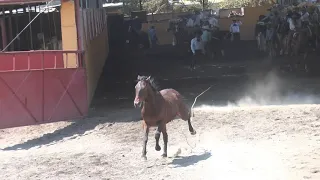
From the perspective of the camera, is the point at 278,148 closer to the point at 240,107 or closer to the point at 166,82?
the point at 240,107

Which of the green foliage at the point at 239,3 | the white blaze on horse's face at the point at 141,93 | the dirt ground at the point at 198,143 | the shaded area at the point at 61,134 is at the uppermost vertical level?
the green foliage at the point at 239,3

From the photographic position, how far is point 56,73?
12.9 metres

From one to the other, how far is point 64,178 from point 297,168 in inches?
142

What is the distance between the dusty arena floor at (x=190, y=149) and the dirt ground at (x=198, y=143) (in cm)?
2

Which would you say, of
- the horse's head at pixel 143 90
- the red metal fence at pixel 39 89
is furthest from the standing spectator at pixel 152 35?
the horse's head at pixel 143 90

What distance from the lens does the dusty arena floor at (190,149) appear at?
27.5 ft

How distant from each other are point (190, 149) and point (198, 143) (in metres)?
0.48

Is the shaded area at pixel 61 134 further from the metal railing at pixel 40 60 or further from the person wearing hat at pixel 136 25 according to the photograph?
the person wearing hat at pixel 136 25

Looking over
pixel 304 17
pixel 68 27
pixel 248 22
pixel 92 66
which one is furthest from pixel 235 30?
pixel 68 27

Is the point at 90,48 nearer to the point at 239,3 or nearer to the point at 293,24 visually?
the point at 293,24

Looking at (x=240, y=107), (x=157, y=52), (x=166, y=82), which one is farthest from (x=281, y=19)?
(x=240, y=107)

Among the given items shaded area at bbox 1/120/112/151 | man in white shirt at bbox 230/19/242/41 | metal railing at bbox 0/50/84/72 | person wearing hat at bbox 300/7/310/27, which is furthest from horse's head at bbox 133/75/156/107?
man in white shirt at bbox 230/19/242/41

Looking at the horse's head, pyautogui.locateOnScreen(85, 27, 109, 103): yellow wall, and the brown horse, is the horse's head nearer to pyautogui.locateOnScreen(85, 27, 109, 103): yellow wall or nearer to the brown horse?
the brown horse

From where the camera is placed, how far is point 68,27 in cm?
1384
